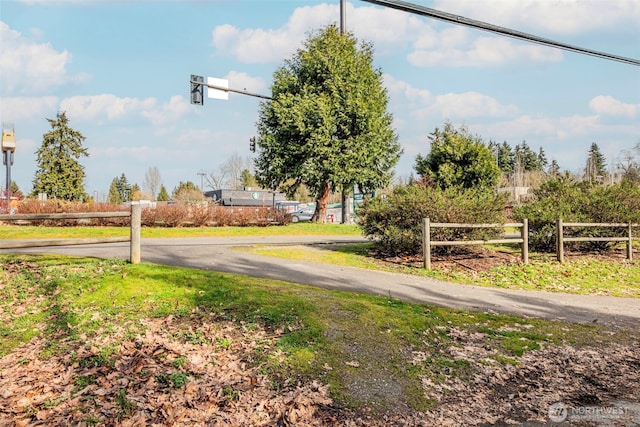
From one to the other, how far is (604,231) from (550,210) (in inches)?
85.8

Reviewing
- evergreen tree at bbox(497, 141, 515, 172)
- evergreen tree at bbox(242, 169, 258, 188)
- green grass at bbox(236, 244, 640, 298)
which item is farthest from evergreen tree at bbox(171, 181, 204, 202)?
evergreen tree at bbox(497, 141, 515, 172)

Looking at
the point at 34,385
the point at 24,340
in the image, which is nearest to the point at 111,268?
the point at 24,340

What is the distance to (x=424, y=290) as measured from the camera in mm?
8508

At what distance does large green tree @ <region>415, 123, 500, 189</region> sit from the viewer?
2159 cm

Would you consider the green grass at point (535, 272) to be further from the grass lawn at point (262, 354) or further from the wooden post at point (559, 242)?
the grass lawn at point (262, 354)

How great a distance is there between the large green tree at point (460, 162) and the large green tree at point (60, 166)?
114ft

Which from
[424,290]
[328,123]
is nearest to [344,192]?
[328,123]

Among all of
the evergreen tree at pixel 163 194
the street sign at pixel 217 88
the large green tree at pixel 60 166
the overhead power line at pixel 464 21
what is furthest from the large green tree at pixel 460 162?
the evergreen tree at pixel 163 194

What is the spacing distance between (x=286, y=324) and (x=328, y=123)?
19709 mm

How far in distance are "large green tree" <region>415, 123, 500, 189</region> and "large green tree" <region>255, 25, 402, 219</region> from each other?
13.0 ft

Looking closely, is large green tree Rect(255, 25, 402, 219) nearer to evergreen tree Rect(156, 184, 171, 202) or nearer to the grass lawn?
the grass lawn

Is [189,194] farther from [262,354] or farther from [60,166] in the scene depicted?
[262,354]

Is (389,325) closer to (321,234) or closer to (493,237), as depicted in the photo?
(493,237)

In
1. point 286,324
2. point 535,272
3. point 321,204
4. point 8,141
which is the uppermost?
point 8,141
